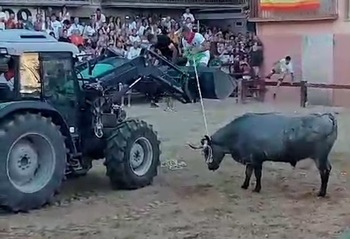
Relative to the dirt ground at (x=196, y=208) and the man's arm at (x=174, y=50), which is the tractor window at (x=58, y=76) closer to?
the dirt ground at (x=196, y=208)

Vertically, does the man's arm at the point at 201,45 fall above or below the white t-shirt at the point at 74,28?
below

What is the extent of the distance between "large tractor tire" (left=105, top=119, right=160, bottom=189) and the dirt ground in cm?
15

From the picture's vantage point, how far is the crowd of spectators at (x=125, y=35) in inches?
927

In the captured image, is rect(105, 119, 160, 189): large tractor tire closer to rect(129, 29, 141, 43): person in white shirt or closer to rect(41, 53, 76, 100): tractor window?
rect(41, 53, 76, 100): tractor window

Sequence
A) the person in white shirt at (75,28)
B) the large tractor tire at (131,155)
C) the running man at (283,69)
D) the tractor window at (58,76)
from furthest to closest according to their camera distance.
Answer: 1. the running man at (283,69)
2. the person in white shirt at (75,28)
3. the large tractor tire at (131,155)
4. the tractor window at (58,76)

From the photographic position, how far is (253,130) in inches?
399

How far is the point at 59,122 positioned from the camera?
30.4ft

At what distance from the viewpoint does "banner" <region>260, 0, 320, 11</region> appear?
24.1 m

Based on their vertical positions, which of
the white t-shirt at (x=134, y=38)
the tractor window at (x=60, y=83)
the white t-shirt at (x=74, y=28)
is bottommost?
the tractor window at (x=60, y=83)

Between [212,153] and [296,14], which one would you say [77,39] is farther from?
[212,153]

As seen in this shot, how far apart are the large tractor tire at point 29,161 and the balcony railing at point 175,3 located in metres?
22.9

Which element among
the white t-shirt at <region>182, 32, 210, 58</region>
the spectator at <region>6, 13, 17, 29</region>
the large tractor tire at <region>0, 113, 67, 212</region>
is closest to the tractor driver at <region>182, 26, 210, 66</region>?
the white t-shirt at <region>182, 32, 210, 58</region>

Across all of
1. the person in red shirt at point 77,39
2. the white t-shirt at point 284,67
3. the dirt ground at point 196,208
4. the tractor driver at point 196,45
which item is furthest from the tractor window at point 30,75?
the white t-shirt at point 284,67

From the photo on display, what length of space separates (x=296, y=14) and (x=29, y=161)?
16.9 metres
